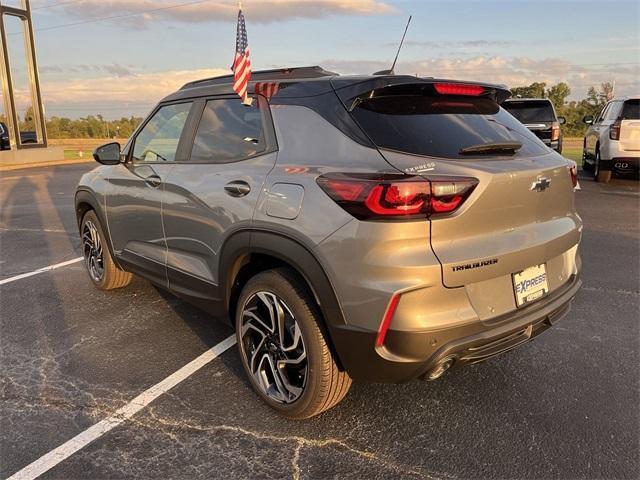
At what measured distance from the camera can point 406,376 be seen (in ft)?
8.17

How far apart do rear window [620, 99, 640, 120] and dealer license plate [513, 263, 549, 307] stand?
388 inches

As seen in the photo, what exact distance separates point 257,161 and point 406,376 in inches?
54.3

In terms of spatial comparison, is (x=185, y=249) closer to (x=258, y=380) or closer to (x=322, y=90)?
(x=258, y=380)

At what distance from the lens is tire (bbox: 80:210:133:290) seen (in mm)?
4809

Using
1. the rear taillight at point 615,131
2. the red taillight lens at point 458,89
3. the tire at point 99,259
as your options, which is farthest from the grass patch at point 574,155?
the tire at point 99,259

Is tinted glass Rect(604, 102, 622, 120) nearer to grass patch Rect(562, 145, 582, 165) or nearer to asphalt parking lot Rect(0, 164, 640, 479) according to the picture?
grass patch Rect(562, 145, 582, 165)

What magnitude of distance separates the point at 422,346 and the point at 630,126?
10580 mm

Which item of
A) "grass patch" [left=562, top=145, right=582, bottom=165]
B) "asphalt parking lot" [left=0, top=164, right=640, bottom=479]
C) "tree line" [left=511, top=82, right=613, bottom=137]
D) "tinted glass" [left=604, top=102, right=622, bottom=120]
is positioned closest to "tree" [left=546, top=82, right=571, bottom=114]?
"tree line" [left=511, top=82, right=613, bottom=137]

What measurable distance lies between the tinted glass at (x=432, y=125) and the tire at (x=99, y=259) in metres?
3.09

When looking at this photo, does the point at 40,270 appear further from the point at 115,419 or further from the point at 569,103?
the point at 569,103

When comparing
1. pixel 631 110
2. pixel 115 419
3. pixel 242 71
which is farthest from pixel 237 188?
pixel 631 110

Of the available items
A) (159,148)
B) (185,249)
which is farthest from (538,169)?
(159,148)

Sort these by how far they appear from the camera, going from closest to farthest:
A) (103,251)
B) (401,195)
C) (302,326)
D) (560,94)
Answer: (401,195) < (302,326) < (103,251) < (560,94)

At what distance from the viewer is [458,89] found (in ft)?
9.57
